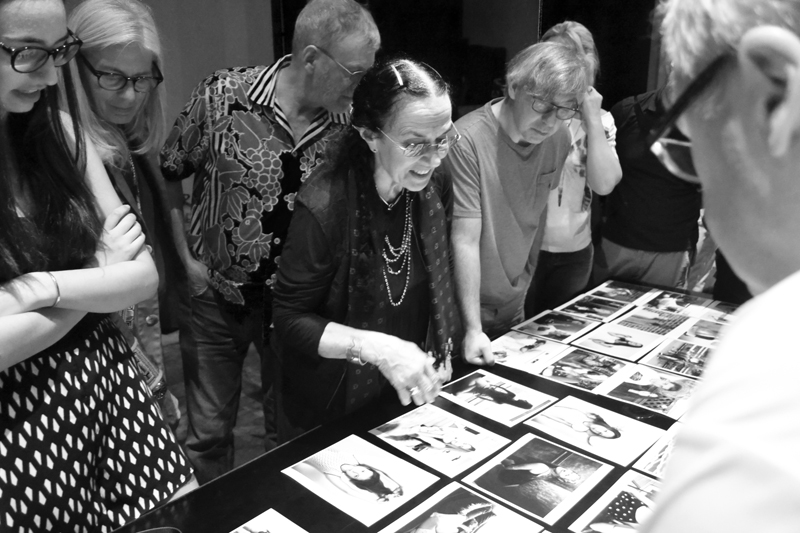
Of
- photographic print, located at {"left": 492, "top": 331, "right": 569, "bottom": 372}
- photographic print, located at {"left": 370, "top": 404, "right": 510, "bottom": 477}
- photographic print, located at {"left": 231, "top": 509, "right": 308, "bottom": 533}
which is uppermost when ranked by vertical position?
photographic print, located at {"left": 231, "top": 509, "right": 308, "bottom": 533}

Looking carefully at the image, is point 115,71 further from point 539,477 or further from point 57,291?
point 539,477

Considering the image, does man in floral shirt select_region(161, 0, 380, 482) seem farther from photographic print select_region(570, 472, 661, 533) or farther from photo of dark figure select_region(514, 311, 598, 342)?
photographic print select_region(570, 472, 661, 533)

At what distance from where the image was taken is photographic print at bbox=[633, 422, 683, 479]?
1.24 metres

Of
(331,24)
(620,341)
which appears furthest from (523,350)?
(331,24)

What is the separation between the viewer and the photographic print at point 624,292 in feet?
7.76

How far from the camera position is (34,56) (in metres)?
1.16

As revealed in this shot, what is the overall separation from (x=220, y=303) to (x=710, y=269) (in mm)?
2100

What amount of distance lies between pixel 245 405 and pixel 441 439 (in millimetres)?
2385

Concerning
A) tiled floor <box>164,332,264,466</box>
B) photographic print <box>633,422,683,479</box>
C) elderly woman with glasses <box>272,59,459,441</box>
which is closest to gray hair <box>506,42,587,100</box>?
elderly woman with glasses <box>272,59,459,441</box>

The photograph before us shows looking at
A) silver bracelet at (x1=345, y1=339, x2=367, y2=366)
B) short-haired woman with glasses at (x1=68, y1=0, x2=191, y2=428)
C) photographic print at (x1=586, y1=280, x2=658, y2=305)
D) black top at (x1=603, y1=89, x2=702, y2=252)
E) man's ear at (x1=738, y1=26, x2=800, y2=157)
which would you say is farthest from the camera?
black top at (x1=603, y1=89, x2=702, y2=252)

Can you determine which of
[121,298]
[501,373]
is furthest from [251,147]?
[501,373]

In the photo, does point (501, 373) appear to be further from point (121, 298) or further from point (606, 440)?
point (121, 298)

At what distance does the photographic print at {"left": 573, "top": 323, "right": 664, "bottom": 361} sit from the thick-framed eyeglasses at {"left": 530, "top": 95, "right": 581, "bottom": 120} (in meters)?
0.70

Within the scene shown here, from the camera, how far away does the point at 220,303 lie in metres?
2.13
